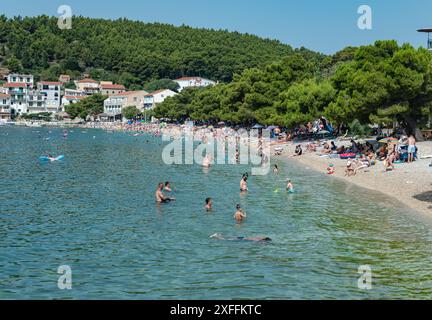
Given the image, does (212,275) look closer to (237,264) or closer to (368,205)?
(237,264)

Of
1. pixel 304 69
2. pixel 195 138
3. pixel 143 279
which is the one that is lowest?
pixel 143 279

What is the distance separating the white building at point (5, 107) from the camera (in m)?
165

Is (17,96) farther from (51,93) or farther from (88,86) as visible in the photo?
(88,86)

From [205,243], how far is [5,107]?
525 feet

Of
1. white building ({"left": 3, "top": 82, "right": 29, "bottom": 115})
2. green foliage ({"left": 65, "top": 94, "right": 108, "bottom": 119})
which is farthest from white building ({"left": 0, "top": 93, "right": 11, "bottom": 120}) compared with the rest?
green foliage ({"left": 65, "top": 94, "right": 108, "bottom": 119})

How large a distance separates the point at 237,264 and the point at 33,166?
3466cm

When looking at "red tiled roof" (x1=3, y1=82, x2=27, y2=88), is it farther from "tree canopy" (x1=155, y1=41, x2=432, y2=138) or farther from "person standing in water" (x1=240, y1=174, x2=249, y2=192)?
"person standing in water" (x1=240, y1=174, x2=249, y2=192)

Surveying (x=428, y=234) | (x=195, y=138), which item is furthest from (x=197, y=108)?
(x=428, y=234)

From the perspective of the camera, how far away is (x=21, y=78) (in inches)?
7106

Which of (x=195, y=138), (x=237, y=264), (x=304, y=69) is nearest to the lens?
(x=237, y=264)

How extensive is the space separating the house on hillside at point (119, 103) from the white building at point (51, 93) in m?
22.0

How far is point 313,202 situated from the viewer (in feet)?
95.3

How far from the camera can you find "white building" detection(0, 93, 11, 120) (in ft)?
541

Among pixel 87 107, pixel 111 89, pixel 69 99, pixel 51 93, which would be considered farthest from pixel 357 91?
pixel 51 93
